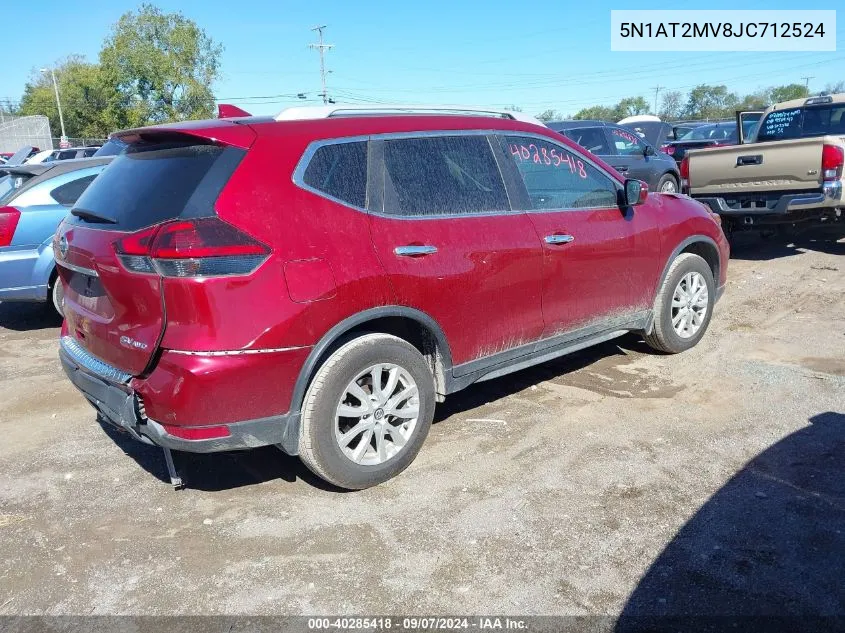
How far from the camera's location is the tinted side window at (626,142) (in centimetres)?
1224

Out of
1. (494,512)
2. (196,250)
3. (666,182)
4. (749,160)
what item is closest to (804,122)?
(749,160)

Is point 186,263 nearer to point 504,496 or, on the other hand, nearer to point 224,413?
point 224,413

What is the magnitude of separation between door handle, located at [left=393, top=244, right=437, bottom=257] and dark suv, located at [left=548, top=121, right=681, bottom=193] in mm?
8870

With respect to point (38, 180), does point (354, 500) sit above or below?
below

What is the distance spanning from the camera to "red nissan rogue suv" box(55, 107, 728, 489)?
9.93 feet

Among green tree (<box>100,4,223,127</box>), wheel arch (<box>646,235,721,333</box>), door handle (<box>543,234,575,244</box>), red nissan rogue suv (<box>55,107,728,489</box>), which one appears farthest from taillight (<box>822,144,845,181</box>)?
green tree (<box>100,4,223,127</box>)

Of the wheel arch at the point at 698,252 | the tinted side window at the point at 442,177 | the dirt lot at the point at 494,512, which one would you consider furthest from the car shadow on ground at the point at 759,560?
the tinted side window at the point at 442,177

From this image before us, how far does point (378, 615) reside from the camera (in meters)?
2.69

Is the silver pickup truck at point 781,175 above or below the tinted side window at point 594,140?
below

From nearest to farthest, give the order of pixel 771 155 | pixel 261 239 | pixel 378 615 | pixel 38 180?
pixel 378 615, pixel 261 239, pixel 38 180, pixel 771 155

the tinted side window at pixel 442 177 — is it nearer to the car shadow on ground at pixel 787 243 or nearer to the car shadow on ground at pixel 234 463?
the car shadow on ground at pixel 234 463

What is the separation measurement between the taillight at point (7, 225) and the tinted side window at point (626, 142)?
9261 mm

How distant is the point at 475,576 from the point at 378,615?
0.45 m

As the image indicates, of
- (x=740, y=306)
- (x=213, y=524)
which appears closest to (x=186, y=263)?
(x=213, y=524)
